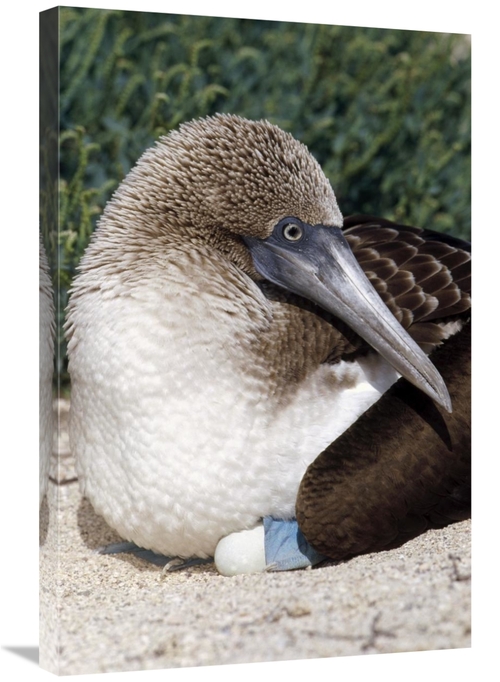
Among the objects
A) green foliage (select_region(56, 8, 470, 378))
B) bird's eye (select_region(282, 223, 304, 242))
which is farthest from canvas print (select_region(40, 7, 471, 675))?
green foliage (select_region(56, 8, 470, 378))

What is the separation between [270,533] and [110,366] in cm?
106

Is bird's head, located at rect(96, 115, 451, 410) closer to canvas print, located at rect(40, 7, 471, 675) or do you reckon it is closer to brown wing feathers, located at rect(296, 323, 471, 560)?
canvas print, located at rect(40, 7, 471, 675)

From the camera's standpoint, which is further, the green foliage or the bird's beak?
the green foliage

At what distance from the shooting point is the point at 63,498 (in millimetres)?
6496

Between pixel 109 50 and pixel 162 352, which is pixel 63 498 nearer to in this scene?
pixel 162 352

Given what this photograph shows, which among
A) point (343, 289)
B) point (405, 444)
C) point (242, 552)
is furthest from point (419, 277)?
point (242, 552)

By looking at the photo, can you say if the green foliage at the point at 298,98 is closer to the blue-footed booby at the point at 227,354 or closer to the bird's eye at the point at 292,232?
the blue-footed booby at the point at 227,354

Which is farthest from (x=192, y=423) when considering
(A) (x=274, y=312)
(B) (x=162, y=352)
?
(A) (x=274, y=312)

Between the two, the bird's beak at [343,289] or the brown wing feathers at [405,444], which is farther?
the bird's beak at [343,289]

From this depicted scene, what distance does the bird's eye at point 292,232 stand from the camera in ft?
18.7

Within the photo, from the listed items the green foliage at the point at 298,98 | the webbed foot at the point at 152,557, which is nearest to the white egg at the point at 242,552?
the webbed foot at the point at 152,557

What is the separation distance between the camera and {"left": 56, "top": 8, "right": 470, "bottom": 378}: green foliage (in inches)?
270

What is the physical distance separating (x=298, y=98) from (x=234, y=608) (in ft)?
11.2

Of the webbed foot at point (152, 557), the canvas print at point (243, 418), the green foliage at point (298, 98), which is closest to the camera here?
the canvas print at point (243, 418)
